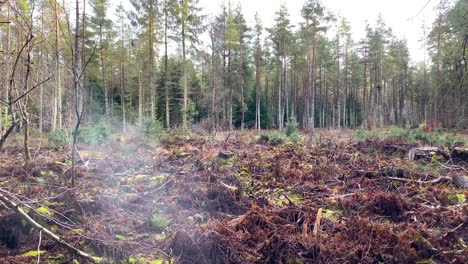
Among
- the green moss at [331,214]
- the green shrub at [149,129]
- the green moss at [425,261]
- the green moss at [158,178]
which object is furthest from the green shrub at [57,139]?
the green moss at [425,261]

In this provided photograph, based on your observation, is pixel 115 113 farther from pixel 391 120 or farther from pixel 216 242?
pixel 391 120

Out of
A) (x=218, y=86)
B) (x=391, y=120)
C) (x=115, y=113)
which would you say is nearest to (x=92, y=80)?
(x=115, y=113)

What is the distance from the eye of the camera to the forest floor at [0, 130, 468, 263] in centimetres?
327

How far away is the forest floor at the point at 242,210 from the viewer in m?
3.27

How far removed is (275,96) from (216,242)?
3125 cm

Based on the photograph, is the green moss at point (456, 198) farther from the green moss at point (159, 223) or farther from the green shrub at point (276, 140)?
the green shrub at point (276, 140)

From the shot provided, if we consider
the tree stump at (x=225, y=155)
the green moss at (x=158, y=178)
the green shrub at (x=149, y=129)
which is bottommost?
the green moss at (x=158, y=178)

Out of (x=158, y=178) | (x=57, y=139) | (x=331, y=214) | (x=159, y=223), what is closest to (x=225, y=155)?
(x=158, y=178)

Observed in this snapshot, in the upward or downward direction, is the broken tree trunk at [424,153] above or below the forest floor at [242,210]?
above

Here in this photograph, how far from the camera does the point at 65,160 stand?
767cm

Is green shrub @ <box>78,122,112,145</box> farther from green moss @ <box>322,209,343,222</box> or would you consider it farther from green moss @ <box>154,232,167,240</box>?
green moss @ <box>322,209,343,222</box>

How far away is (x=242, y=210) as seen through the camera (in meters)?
4.52

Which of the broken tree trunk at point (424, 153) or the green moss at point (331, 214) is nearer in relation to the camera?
the green moss at point (331, 214)

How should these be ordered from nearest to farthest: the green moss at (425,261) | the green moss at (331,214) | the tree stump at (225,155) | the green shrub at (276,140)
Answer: the green moss at (425,261), the green moss at (331,214), the tree stump at (225,155), the green shrub at (276,140)
